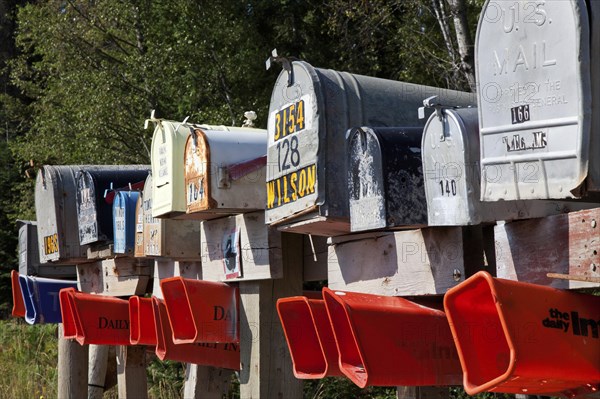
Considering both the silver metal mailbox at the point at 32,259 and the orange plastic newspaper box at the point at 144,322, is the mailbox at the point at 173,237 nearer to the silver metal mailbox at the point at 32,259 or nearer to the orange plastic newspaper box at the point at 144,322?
the orange plastic newspaper box at the point at 144,322

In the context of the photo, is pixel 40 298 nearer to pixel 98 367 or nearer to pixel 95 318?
pixel 98 367

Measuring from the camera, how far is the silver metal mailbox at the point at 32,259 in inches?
223

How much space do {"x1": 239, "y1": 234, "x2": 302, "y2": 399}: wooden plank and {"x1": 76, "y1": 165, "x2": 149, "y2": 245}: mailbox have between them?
137 centimetres

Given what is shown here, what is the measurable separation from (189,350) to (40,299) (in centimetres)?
196

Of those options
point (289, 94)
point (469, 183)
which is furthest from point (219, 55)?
point (469, 183)

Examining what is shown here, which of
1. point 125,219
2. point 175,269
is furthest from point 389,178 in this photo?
point 125,219

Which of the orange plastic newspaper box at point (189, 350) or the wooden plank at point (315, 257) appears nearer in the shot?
the wooden plank at point (315, 257)

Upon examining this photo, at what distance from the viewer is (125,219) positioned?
402 centimetres

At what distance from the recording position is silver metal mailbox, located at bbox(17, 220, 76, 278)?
18.6ft

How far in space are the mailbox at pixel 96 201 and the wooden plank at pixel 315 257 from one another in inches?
56.7

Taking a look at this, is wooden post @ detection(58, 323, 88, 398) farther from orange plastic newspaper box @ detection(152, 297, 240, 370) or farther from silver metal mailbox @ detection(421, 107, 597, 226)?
silver metal mailbox @ detection(421, 107, 597, 226)

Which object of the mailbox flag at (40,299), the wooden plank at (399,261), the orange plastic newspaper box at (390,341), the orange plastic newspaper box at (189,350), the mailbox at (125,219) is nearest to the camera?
the orange plastic newspaper box at (390,341)

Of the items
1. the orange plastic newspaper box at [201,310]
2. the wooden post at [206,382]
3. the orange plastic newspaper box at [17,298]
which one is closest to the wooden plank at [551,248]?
the orange plastic newspaper box at [201,310]

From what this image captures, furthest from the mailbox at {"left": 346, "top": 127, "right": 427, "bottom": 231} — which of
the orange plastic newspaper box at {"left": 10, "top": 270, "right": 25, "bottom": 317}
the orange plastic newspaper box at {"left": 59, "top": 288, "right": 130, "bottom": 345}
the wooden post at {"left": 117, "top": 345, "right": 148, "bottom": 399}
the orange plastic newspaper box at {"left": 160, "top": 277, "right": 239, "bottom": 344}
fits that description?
→ the orange plastic newspaper box at {"left": 10, "top": 270, "right": 25, "bottom": 317}
